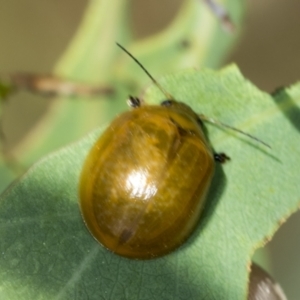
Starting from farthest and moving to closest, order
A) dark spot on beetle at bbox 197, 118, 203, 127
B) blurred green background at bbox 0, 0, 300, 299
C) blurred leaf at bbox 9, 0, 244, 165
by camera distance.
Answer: blurred green background at bbox 0, 0, 300, 299, blurred leaf at bbox 9, 0, 244, 165, dark spot on beetle at bbox 197, 118, 203, 127

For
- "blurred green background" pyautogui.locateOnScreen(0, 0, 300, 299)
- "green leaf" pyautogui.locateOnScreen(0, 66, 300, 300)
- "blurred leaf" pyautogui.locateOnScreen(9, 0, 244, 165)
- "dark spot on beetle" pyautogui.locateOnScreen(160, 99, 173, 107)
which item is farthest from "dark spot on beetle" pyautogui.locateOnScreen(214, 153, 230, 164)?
"blurred green background" pyautogui.locateOnScreen(0, 0, 300, 299)

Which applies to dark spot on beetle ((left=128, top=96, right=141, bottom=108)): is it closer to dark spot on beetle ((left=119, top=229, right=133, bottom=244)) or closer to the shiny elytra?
the shiny elytra

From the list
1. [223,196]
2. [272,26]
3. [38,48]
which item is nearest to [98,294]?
[223,196]

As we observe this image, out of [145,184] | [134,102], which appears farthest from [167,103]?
[145,184]

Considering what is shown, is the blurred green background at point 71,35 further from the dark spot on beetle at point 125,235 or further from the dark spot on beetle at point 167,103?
the dark spot on beetle at point 125,235

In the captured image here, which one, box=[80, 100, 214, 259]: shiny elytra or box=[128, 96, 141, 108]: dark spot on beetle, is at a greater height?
box=[128, 96, 141, 108]: dark spot on beetle

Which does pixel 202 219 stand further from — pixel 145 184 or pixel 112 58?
pixel 112 58
